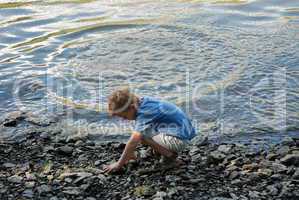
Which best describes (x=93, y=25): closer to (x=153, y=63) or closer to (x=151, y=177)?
(x=153, y=63)

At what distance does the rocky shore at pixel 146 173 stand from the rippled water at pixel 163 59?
39.5 inches

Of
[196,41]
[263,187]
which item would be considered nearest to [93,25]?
[196,41]

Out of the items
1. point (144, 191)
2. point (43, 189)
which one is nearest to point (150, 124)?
point (144, 191)

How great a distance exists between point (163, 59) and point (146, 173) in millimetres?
5200

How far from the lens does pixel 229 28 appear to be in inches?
547

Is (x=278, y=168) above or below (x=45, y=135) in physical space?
below

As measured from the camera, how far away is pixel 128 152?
23.9 feet

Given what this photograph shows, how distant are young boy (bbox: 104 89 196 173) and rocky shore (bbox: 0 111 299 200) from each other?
0.89 ft

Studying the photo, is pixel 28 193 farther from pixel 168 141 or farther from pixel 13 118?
pixel 13 118

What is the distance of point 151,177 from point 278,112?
324 centimetres

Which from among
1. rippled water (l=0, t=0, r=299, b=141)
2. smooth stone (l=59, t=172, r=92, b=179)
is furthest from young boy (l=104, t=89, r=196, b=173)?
rippled water (l=0, t=0, r=299, b=141)

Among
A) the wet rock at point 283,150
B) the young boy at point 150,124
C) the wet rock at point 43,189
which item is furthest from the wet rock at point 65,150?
the wet rock at point 283,150

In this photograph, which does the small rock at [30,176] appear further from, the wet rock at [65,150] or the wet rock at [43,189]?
the wet rock at [65,150]

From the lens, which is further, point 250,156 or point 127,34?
point 127,34
